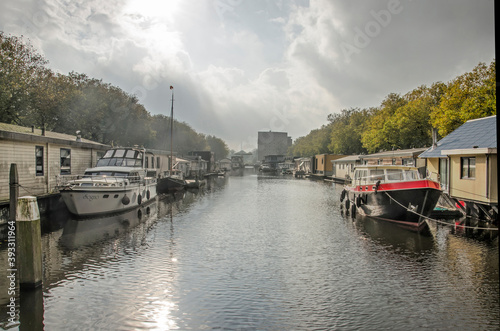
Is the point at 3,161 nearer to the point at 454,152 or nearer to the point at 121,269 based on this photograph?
the point at 121,269

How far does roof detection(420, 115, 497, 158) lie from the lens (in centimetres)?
2006

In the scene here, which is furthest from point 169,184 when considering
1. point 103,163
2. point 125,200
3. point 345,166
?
point 345,166

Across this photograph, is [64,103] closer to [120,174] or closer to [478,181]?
[120,174]

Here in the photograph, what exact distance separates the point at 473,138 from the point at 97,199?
77.2 ft

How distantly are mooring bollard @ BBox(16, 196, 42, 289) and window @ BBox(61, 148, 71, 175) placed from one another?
59.1ft

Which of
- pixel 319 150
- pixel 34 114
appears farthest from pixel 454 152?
pixel 319 150

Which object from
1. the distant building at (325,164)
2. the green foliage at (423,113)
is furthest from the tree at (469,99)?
the distant building at (325,164)

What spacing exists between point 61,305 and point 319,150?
103 m

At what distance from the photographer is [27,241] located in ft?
31.5

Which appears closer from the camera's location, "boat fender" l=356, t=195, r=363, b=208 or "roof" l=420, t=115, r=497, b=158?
"roof" l=420, t=115, r=497, b=158

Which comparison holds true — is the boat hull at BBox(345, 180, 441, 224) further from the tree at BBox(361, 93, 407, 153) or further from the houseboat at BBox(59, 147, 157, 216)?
the tree at BBox(361, 93, 407, 153)

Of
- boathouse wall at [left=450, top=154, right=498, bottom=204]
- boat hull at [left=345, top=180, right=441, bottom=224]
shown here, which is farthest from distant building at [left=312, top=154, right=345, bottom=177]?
boat hull at [left=345, top=180, right=441, bottom=224]

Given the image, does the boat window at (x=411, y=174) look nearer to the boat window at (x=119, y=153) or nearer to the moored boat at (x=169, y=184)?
the boat window at (x=119, y=153)

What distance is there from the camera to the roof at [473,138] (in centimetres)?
2006
